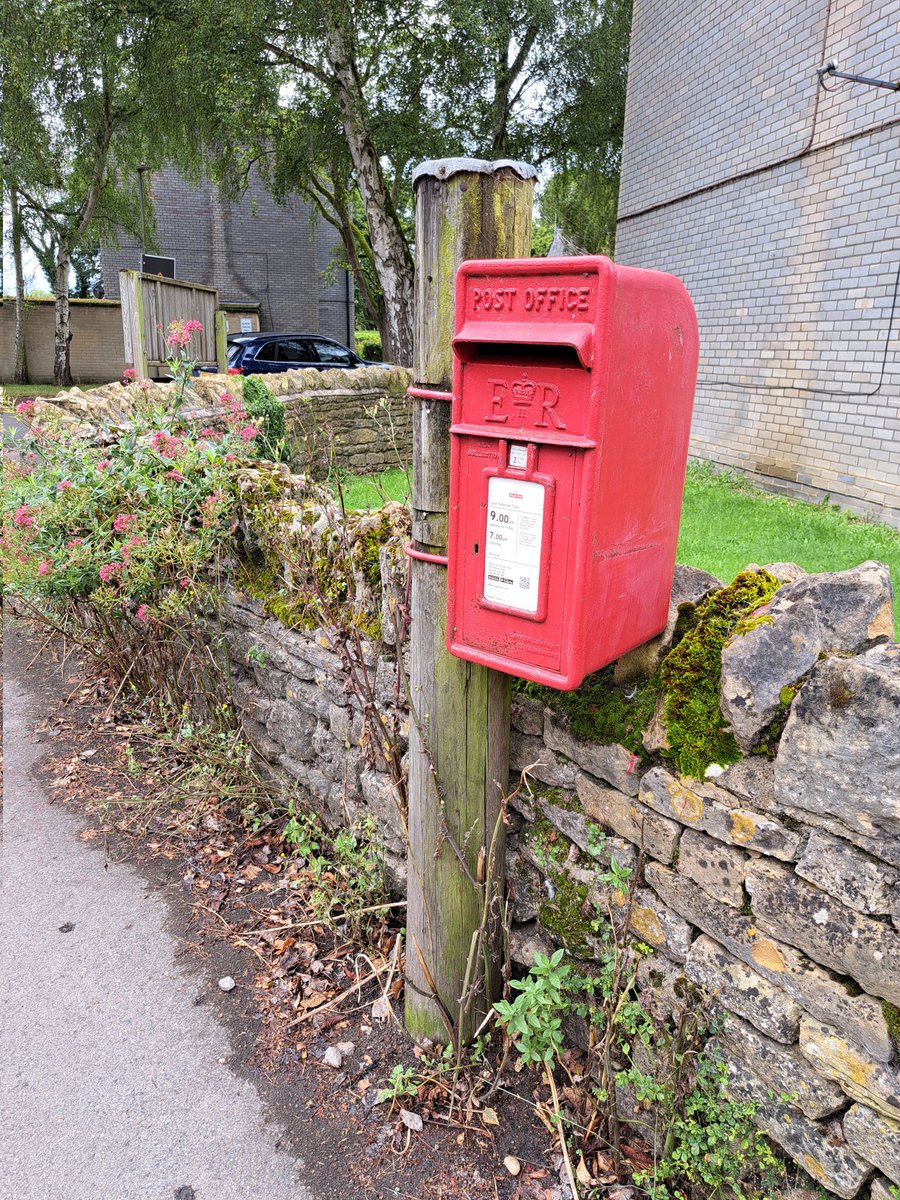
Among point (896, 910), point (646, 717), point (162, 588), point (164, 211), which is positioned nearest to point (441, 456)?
point (646, 717)

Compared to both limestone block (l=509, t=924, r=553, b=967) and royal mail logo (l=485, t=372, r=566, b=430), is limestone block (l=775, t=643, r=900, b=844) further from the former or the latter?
limestone block (l=509, t=924, r=553, b=967)

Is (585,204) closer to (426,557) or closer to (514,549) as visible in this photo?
(426,557)

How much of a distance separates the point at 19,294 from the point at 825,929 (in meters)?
25.0

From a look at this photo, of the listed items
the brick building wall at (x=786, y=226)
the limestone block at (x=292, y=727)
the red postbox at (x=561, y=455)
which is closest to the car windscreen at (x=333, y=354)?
the brick building wall at (x=786, y=226)

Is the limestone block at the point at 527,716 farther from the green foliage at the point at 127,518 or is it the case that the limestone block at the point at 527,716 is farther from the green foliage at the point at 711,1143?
the green foliage at the point at 127,518

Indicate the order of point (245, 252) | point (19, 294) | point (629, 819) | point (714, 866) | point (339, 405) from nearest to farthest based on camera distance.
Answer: point (714, 866) < point (629, 819) < point (339, 405) < point (19, 294) < point (245, 252)

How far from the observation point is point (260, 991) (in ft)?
9.80

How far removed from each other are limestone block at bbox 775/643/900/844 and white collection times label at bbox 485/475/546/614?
0.62m

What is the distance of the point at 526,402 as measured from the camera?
1.80 meters

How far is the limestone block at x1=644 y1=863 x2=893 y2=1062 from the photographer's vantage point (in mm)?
1680

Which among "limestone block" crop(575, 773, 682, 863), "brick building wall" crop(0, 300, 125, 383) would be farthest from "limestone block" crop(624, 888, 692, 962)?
"brick building wall" crop(0, 300, 125, 383)

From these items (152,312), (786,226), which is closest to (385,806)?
(152,312)

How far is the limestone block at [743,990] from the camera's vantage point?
186 centimetres

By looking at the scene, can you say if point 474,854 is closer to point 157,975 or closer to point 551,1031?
point 551,1031
